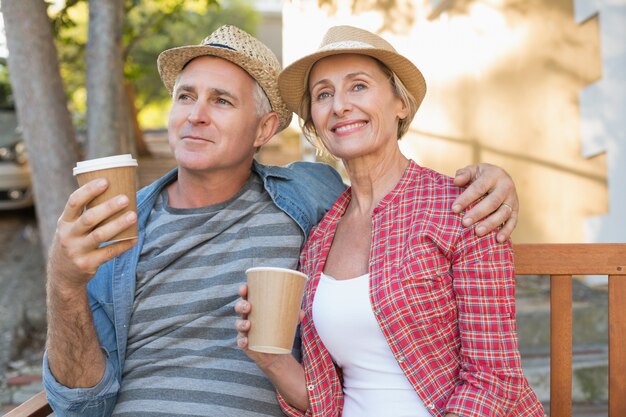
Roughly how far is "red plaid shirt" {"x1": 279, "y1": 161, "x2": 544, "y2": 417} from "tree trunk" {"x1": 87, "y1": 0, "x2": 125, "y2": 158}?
6.93ft

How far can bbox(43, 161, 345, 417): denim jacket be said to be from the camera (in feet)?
7.56

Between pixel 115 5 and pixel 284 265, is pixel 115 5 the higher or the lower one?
the higher one

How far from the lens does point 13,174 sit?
8594mm

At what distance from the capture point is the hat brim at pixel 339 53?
2.28m

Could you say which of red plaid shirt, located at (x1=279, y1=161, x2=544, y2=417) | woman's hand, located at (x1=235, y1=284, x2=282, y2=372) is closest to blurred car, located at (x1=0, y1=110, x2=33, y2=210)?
red plaid shirt, located at (x1=279, y1=161, x2=544, y2=417)

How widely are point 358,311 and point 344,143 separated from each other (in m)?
0.56

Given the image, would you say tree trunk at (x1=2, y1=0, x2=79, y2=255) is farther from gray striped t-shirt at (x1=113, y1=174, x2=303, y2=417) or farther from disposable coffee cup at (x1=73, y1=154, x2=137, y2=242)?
disposable coffee cup at (x1=73, y1=154, x2=137, y2=242)

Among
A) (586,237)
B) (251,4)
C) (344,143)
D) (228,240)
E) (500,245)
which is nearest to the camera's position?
(500,245)

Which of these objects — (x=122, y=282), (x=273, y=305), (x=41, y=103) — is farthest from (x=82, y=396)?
(x=41, y=103)

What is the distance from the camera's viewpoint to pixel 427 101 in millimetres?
6141

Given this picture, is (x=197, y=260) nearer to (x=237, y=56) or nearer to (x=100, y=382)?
(x=100, y=382)

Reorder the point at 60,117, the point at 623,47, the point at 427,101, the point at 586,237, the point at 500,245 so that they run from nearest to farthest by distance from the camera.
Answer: the point at 500,245 → the point at 60,117 → the point at 623,47 → the point at 586,237 → the point at 427,101

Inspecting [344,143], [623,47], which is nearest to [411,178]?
[344,143]

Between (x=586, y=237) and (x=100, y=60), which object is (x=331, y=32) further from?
(x=586, y=237)
